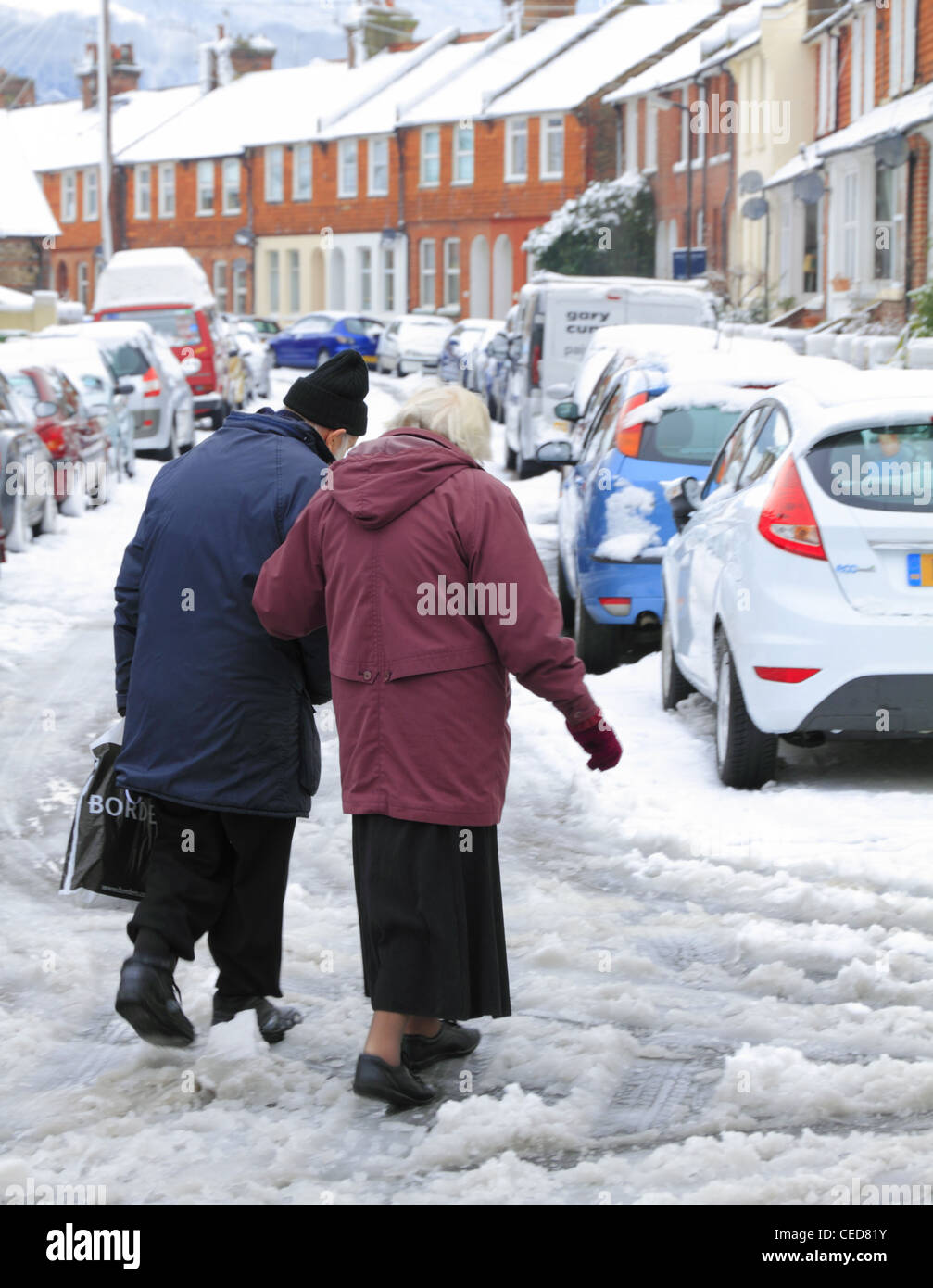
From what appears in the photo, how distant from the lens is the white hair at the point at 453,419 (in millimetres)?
4695

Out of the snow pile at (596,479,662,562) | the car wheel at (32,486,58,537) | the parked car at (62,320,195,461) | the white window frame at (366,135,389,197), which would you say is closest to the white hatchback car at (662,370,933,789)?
the snow pile at (596,479,662,562)

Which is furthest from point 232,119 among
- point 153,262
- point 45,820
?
point 45,820

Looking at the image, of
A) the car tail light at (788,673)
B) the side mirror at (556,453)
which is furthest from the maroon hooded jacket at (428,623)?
the side mirror at (556,453)

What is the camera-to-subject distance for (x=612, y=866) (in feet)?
22.8

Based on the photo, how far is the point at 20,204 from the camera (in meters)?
47.1

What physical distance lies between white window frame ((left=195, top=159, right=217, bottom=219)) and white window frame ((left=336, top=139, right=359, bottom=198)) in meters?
7.80

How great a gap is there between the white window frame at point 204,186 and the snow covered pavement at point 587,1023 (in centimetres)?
7015

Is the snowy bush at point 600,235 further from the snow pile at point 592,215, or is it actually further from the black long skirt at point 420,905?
the black long skirt at point 420,905

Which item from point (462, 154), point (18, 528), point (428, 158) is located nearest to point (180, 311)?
point (18, 528)

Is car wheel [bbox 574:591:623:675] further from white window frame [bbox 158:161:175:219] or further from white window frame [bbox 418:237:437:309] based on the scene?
white window frame [bbox 158:161:175:219]

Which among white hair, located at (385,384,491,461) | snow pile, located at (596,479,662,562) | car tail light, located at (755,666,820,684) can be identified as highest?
white hair, located at (385,384,491,461)

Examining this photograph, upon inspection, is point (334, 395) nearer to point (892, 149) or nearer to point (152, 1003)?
point (152, 1003)

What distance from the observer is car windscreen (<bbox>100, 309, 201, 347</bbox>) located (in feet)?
95.9
